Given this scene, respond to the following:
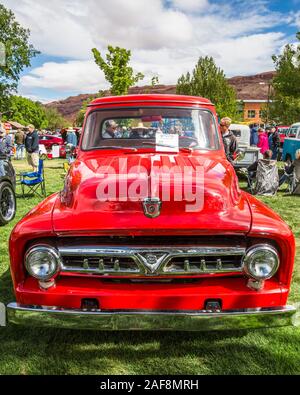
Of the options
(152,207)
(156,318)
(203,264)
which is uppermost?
(152,207)

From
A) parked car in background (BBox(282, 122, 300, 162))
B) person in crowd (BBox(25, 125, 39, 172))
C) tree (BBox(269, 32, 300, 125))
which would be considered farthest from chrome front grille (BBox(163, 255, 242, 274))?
tree (BBox(269, 32, 300, 125))

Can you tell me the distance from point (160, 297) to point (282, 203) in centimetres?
651

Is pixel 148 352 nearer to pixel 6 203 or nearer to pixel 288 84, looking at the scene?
pixel 6 203

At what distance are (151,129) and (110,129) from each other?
437 millimetres

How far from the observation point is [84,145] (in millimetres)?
3850

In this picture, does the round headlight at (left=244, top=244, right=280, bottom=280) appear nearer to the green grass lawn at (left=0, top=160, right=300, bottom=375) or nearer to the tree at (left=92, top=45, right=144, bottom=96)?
the green grass lawn at (left=0, top=160, right=300, bottom=375)

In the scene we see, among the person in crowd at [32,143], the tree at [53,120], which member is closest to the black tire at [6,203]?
the person in crowd at [32,143]

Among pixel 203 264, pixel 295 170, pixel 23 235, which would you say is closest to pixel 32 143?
pixel 295 170

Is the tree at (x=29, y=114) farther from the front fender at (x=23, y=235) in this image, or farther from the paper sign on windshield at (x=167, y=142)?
the front fender at (x=23, y=235)

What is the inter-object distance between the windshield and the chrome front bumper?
1.81 meters

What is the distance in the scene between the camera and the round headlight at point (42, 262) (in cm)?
236

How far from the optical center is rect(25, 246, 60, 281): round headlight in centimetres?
236

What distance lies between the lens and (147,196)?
250 centimetres
